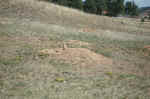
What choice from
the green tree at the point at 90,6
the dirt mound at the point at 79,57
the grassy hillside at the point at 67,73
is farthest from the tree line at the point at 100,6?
the dirt mound at the point at 79,57

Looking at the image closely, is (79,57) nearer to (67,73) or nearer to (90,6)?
(67,73)

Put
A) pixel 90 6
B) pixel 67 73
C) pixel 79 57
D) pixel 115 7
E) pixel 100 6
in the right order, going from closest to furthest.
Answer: pixel 67 73, pixel 79 57, pixel 90 6, pixel 100 6, pixel 115 7

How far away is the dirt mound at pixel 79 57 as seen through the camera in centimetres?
619

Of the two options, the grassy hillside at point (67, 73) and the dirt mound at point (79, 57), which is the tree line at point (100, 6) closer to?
the grassy hillside at point (67, 73)

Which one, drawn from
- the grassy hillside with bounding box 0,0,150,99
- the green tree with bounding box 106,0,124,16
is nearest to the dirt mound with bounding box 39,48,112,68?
the grassy hillside with bounding box 0,0,150,99

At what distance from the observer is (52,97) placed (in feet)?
11.5

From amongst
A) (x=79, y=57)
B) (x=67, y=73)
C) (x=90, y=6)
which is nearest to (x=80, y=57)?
(x=79, y=57)

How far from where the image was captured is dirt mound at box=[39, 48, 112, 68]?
6.19 metres

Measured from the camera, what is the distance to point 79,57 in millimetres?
6578

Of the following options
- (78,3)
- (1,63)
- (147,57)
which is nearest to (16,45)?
(1,63)

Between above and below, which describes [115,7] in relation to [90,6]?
above

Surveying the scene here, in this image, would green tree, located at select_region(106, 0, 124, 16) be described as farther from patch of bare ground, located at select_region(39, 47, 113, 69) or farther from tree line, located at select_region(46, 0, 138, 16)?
patch of bare ground, located at select_region(39, 47, 113, 69)

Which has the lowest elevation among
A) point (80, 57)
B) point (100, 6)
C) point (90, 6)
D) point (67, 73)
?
point (67, 73)

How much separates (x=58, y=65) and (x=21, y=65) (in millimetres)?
1219
